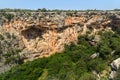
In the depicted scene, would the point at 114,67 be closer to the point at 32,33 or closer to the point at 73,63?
the point at 73,63

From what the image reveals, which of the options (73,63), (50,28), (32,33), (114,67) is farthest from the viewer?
(32,33)

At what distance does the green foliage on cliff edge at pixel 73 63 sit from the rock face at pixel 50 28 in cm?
122

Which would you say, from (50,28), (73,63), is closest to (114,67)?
(73,63)

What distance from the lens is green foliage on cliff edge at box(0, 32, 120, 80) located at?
59209 mm

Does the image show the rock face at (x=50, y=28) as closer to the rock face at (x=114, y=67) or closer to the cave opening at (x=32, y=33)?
the cave opening at (x=32, y=33)

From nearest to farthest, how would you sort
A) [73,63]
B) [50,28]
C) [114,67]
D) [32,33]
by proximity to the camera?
[114,67]
[73,63]
[50,28]
[32,33]

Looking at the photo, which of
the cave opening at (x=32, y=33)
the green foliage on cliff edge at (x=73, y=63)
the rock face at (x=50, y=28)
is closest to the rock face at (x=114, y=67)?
the green foliage on cliff edge at (x=73, y=63)

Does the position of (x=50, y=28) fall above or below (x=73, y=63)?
above

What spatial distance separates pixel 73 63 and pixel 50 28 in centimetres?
720

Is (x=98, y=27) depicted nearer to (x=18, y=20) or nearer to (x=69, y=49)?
(x=69, y=49)

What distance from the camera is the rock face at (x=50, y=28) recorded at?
217ft

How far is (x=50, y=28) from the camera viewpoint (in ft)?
219

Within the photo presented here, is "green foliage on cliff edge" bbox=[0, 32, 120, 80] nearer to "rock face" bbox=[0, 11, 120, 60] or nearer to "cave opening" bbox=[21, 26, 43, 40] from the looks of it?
"rock face" bbox=[0, 11, 120, 60]

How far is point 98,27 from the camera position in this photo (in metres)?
65.9
